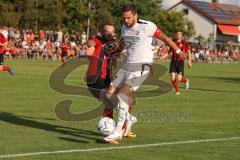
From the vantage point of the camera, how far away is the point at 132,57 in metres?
9.80

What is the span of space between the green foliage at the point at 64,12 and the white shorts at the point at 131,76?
51.9 meters

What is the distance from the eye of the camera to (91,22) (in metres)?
76.4

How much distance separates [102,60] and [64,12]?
62.6 m

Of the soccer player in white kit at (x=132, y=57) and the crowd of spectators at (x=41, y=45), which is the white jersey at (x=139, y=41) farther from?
the crowd of spectators at (x=41, y=45)

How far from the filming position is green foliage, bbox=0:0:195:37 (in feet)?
217

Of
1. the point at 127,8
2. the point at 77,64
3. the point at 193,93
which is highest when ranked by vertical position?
the point at 127,8

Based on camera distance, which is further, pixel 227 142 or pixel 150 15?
pixel 150 15

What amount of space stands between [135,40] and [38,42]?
42867 millimetres

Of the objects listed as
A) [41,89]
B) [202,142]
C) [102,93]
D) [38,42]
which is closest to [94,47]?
[102,93]

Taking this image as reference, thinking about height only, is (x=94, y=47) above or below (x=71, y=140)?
above

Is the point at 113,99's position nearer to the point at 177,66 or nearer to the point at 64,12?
the point at 177,66

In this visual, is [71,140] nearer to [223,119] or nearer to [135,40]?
[135,40]

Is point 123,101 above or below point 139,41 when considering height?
below

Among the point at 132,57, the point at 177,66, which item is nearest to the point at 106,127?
the point at 132,57
